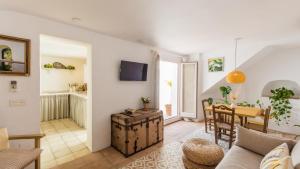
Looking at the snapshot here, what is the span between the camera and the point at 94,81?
281 centimetres

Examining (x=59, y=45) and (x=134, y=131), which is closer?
(x=134, y=131)

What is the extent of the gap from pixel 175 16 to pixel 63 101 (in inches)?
178

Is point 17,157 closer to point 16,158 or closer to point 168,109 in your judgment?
point 16,158

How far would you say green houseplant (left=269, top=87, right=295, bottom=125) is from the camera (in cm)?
376

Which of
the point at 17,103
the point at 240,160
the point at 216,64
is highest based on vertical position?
the point at 216,64

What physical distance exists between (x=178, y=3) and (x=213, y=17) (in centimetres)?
70

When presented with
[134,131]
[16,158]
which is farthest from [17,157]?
[134,131]

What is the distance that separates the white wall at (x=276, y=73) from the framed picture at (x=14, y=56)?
537cm

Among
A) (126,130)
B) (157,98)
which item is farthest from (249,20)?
(126,130)

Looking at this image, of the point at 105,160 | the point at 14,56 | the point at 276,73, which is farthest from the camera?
the point at 276,73

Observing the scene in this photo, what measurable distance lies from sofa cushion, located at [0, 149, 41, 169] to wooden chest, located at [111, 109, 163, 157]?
50.6 inches

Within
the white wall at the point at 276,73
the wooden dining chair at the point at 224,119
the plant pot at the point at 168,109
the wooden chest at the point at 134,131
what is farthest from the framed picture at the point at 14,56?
the white wall at the point at 276,73

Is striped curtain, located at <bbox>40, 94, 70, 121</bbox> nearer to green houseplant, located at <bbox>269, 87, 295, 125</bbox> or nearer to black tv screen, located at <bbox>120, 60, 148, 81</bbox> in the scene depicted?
black tv screen, located at <bbox>120, 60, 148, 81</bbox>

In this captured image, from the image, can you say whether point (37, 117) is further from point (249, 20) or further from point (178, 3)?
point (249, 20)
